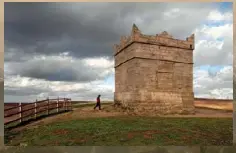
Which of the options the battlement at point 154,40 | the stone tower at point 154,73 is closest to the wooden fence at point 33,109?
the stone tower at point 154,73

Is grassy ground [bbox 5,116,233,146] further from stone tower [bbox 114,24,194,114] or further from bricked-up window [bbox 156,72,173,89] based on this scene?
bricked-up window [bbox 156,72,173,89]

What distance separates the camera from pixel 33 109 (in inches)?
404

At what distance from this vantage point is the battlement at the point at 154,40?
1048 cm

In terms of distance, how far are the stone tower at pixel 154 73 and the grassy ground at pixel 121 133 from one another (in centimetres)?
77

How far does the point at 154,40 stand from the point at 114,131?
3.97m

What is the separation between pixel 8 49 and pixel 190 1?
19.0ft

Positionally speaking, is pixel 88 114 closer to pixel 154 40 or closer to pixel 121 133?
pixel 121 133

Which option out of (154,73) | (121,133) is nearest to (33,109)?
(121,133)

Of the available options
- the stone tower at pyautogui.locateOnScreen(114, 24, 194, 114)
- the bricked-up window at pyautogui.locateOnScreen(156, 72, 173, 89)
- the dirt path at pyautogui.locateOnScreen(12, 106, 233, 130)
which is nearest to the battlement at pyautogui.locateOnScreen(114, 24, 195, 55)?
the stone tower at pyautogui.locateOnScreen(114, 24, 194, 114)

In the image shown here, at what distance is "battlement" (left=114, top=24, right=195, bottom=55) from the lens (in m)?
10.5

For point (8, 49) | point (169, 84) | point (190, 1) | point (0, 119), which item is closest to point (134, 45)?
point (169, 84)

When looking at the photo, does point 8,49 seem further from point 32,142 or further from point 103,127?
point 103,127

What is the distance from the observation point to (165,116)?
10578 millimetres

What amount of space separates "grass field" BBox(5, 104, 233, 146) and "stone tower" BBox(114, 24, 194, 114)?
0.73 m
